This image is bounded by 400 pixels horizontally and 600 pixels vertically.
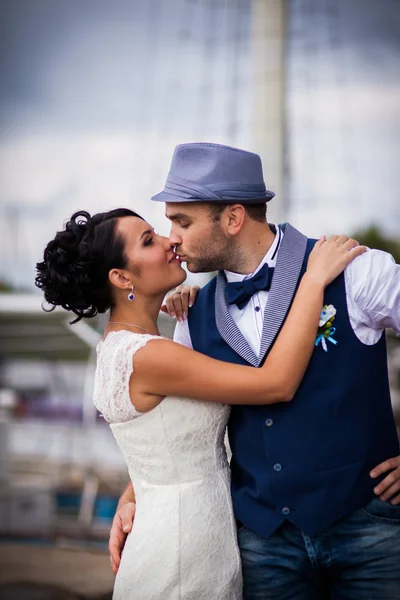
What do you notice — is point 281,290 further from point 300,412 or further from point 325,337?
point 300,412

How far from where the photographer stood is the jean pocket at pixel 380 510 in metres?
1.74

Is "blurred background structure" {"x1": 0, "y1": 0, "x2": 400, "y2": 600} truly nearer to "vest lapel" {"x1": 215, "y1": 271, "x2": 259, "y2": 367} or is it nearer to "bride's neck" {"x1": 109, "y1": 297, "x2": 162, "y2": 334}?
"bride's neck" {"x1": 109, "y1": 297, "x2": 162, "y2": 334}

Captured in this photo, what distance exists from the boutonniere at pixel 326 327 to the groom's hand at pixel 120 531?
0.64 m

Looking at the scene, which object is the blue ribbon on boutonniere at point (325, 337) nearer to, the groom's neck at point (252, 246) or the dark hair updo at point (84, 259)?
the groom's neck at point (252, 246)

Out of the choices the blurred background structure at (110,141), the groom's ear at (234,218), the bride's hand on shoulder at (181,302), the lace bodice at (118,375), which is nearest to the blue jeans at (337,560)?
the lace bodice at (118,375)

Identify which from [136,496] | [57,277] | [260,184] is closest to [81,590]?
[136,496]

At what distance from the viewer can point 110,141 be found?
7688 millimetres

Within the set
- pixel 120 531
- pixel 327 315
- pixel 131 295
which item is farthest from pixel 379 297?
pixel 120 531

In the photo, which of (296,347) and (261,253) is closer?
(296,347)

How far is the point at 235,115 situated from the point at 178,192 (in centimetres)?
485

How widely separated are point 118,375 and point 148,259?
0.28 meters

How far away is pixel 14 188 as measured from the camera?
7980mm

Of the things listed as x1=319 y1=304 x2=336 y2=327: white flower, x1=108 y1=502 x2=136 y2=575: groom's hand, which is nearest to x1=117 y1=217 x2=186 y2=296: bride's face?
x1=319 y1=304 x2=336 y2=327: white flower

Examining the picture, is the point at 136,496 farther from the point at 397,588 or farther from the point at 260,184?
the point at 260,184
